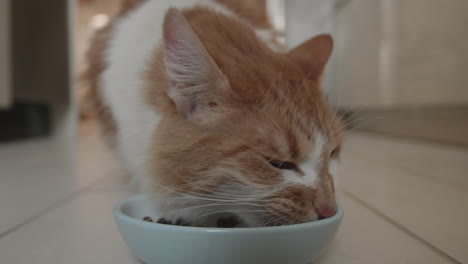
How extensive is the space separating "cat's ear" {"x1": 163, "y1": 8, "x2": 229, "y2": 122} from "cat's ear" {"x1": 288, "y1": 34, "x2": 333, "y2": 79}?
0.87ft

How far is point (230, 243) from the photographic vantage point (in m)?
0.59

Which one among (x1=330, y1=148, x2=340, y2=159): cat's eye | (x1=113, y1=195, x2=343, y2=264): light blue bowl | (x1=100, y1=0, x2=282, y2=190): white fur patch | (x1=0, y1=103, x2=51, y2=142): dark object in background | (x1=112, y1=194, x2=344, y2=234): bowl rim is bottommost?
(x1=0, y1=103, x2=51, y2=142): dark object in background

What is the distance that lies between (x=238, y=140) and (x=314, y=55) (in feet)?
1.20

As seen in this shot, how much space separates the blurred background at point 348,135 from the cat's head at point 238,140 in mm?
141

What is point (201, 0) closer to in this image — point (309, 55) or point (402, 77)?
point (309, 55)

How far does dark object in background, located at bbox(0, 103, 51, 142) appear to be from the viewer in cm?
280

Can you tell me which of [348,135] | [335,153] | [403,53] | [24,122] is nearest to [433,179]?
[335,153]

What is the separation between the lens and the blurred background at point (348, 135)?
32.6 inches

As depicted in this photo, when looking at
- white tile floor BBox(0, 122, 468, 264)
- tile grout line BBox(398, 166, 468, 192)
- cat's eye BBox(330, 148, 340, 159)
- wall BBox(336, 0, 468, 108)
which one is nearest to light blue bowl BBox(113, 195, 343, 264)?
white tile floor BBox(0, 122, 468, 264)

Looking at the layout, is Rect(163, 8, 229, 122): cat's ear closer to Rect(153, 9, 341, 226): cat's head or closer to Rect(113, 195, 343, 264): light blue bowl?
Rect(153, 9, 341, 226): cat's head

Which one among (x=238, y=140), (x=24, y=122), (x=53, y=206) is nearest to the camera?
(x=238, y=140)

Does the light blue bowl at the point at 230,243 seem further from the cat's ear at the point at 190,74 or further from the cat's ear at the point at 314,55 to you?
the cat's ear at the point at 314,55

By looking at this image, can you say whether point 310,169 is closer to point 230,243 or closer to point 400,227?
point 230,243

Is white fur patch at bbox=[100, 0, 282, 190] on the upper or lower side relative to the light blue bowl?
upper
